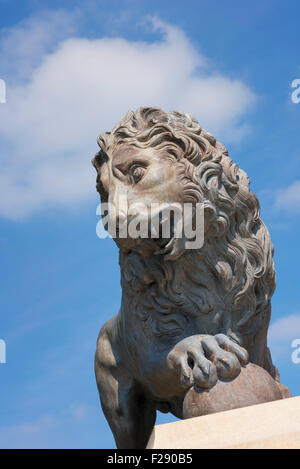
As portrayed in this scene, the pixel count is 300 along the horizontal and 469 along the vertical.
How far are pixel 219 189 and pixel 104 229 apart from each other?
2.43 ft

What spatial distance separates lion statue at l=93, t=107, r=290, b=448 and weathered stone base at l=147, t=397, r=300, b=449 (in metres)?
0.98

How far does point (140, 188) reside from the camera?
168 inches

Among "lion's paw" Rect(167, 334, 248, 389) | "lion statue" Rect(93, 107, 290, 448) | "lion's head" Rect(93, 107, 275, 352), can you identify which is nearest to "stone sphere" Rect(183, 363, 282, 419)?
"lion's paw" Rect(167, 334, 248, 389)

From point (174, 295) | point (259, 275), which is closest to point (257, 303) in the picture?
point (259, 275)

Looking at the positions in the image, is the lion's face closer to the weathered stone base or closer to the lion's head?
the lion's head

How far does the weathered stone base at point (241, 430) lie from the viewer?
2730mm

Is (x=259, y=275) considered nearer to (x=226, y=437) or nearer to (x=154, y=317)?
(x=154, y=317)

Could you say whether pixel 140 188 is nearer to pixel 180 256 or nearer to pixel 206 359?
pixel 180 256

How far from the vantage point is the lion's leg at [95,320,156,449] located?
4906 millimetres

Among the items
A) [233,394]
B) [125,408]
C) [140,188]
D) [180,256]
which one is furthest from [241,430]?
[125,408]

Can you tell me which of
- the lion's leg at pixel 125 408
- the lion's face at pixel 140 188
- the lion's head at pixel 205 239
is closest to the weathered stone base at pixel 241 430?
the lion's head at pixel 205 239

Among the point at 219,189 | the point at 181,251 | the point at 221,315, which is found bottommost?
the point at 221,315
